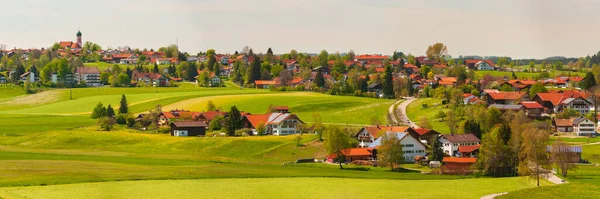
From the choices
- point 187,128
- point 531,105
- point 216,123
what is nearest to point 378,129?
point 216,123

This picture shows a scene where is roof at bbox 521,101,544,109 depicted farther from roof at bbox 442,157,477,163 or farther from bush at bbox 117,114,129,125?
bush at bbox 117,114,129,125

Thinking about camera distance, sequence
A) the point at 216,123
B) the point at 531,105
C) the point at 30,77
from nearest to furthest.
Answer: the point at 216,123
the point at 531,105
the point at 30,77

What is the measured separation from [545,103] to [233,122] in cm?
4136

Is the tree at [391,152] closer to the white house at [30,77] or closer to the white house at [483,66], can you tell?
the white house at [30,77]

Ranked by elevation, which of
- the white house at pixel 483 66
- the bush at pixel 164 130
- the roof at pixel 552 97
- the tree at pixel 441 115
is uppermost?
the white house at pixel 483 66

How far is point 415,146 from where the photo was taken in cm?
6775

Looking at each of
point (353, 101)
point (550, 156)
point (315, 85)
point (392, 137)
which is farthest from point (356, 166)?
point (315, 85)

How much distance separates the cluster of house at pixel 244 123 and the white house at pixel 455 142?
669 inches

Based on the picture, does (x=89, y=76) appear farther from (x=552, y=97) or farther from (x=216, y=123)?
(x=552, y=97)

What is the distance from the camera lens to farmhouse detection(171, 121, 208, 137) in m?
80.1

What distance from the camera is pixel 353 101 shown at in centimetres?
10881

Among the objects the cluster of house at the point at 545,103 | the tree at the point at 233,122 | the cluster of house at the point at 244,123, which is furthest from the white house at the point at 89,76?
the cluster of house at the point at 545,103

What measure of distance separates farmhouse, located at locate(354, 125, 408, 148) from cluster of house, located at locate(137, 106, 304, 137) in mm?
9255

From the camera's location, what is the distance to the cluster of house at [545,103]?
83825 mm
